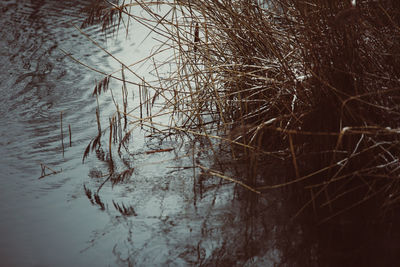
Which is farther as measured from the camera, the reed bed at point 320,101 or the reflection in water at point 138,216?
the reed bed at point 320,101

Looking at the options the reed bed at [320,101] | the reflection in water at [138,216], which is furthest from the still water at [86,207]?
the reed bed at [320,101]

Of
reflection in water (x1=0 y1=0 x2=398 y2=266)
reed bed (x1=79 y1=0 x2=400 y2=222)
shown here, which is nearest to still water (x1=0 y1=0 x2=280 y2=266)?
reflection in water (x1=0 y1=0 x2=398 y2=266)

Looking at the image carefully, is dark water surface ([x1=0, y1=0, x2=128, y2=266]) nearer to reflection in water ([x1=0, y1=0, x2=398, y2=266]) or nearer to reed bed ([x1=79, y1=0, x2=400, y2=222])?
reflection in water ([x1=0, y1=0, x2=398, y2=266])

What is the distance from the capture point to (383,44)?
2.28 m

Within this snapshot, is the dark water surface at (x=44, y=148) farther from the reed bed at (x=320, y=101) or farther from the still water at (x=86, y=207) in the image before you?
the reed bed at (x=320, y=101)

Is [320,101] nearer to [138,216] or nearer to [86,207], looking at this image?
[138,216]

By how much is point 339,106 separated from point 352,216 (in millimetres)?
407

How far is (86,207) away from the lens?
82.0 inches

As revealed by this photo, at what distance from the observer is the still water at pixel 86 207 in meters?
1.79

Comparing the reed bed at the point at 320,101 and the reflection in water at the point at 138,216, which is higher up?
the reed bed at the point at 320,101

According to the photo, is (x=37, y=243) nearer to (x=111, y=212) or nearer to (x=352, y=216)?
(x=111, y=212)

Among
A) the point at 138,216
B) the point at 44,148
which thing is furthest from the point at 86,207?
the point at 44,148

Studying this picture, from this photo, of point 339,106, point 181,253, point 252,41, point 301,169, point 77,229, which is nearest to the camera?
point 181,253

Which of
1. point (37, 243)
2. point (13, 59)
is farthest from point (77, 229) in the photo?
point (13, 59)
